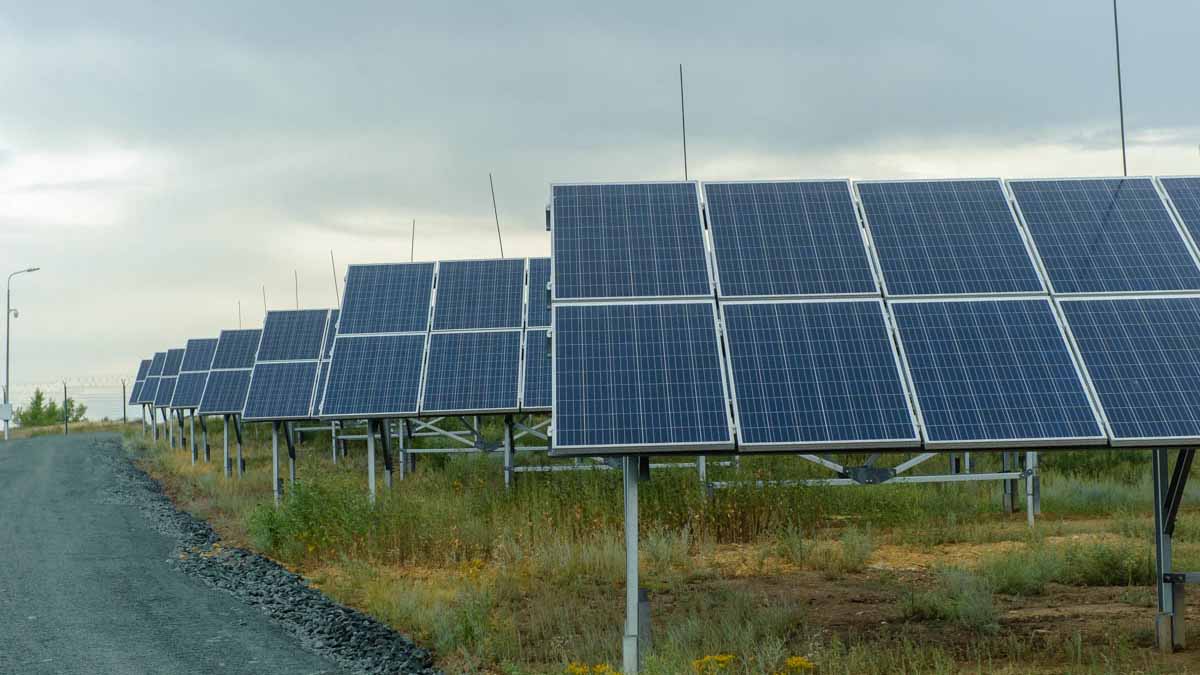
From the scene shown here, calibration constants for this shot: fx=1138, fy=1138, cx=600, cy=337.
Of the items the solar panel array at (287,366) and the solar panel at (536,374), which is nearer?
the solar panel at (536,374)

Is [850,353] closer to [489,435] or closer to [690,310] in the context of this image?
[690,310]

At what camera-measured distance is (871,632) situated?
40.1 feet

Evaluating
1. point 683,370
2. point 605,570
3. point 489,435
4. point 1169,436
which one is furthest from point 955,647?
point 489,435

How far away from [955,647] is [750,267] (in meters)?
4.40

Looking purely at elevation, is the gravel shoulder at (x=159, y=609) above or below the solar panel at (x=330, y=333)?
below

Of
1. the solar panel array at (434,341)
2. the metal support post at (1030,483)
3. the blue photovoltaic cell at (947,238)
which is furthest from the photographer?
the solar panel array at (434,341)

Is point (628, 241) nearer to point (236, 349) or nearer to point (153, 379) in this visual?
point (236, 349)

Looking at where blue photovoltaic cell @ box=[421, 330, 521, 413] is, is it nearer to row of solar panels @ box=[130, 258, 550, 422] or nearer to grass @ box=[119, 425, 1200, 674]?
row of solar panels @ box=[130, 258, 550, 422]

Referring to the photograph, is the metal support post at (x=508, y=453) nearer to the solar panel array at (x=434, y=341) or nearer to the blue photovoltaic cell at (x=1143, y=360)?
the solar panel array at (x=434, y=341)

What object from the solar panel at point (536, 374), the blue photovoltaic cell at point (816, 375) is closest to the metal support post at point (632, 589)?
the blue photovoltaic cell at point (816, 375)

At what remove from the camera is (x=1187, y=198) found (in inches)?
528

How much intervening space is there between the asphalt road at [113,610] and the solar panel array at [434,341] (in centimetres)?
458

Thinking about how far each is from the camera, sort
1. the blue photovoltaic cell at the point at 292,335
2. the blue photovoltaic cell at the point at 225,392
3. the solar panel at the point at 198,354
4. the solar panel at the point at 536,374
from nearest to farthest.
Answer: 1. the solar panel at the point at 536,374
2. the blue photovoltaic cell at the point at 292,335
3. the blue photovoltaic cell at the point at 225,392
4. the solar panel at the point at 198,354

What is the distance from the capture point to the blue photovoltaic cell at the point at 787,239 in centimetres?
1201
